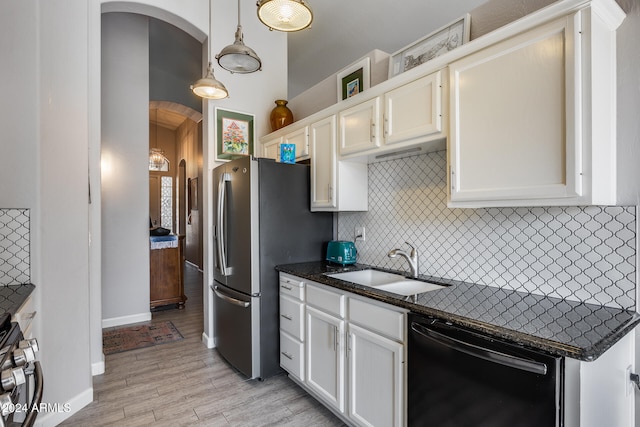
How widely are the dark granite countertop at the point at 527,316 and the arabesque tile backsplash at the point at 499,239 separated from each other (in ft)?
0.28

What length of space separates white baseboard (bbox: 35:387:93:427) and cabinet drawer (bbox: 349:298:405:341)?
6.31 ft

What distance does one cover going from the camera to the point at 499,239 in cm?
188

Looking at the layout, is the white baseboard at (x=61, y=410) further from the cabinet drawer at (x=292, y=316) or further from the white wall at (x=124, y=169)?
A: the white wall at (x=124, y=169)

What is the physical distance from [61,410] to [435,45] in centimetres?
333

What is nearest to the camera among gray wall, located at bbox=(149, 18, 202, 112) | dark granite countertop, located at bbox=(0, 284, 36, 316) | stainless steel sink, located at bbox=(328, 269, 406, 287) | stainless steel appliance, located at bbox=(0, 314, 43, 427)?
stainless steel appliance, located at bbox=(0, 314, 43, 427)

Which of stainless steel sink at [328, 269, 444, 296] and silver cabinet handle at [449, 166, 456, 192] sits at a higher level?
silver cabinet handle at [449, 166, 456, 192]

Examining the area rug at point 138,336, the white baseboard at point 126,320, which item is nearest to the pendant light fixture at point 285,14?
the area rug at point 138,336

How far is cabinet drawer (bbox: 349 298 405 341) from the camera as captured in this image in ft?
5.44

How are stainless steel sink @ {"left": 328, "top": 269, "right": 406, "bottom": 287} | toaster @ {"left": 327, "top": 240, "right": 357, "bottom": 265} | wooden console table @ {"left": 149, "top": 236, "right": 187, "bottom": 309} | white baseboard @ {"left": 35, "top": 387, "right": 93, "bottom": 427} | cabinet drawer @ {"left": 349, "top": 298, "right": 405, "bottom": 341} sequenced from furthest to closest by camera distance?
wooden console table @ {"left": 149, "top": 236, "right": 187, "bottom": 309} → toaster @ {"left": 327, "top": 240, "right": 357, "bottom": 265} → stainless steel sink @ {"left": 328, "top": 269, "right": 406, "bottom": 287} → white baseboard @ {"left": 35, "top": 387, "right": 93, "bottom": 427} → cabinet drawer @ {"left": 349, "top": 298, "right": 405, "bottom": 341}

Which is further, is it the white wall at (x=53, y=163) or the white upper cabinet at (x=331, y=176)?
the white upper cabinet at (x=331, y=176)

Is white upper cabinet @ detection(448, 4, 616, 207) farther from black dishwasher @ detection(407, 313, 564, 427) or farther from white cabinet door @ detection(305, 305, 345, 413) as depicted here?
white cabinet door @ detection(305, 305, 345, 413)

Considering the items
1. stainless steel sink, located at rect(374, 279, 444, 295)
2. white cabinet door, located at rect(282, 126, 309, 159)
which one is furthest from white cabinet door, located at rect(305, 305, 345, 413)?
white cabinet door, located at rect(282, 126, 309, 159)

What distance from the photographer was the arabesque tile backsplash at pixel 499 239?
58.1 inches

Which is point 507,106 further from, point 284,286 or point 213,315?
point 213,315
